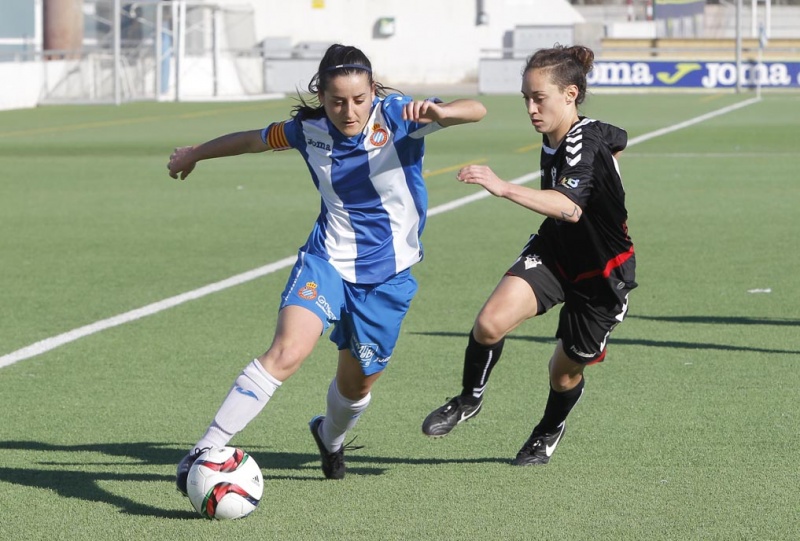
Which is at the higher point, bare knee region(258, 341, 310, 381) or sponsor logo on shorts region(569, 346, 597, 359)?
bare knee region(258, 341, 310, 381)

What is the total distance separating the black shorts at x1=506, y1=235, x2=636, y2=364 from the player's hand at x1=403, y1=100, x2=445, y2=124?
0.87 metres

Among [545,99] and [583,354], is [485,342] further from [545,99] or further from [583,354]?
[545,99]

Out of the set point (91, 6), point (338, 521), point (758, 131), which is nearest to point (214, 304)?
point (338, 521)

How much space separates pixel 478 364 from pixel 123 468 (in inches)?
61.1

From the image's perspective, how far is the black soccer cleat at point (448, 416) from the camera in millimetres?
6020

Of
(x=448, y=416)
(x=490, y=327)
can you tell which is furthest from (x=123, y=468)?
(x=490, y=327)

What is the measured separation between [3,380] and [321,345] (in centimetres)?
199

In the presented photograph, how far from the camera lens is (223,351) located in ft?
28.3

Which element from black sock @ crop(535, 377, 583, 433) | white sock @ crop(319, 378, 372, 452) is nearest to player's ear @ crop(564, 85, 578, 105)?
black sock @ crop(535, 377, 583, 433)

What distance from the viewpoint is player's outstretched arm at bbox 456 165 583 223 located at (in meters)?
4.96

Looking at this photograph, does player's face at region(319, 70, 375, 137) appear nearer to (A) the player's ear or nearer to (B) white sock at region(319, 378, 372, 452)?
(A) the player's ear

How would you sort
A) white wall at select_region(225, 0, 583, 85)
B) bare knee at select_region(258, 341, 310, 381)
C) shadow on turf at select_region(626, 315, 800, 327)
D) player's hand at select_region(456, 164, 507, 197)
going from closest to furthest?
player's hand at select_region(456, 164, 507, 197) < bare knee at select_region(258, 341, 310, 381) < shadow on turf at select_region(626, 315, 800, 327) < white wall at select_region(225, 0, 583, 85)

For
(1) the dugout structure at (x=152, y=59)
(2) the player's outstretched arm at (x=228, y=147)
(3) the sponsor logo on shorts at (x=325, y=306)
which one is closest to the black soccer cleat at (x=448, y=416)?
(3) the sponsor logo on shorts at (x=325, y=306)

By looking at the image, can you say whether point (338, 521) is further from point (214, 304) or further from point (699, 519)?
point (214, 304)
